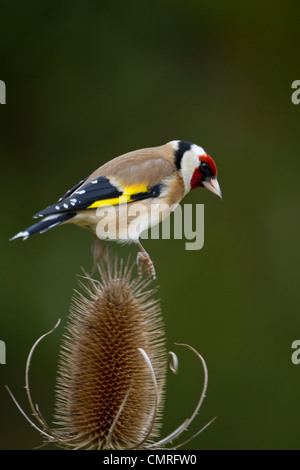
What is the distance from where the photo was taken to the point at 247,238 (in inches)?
251

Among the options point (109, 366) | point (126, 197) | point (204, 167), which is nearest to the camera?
point (109, 366)

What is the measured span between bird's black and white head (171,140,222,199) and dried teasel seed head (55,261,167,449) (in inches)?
30.9

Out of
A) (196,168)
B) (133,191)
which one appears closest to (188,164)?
(196,168)

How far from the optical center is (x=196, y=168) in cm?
365

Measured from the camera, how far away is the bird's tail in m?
2.94

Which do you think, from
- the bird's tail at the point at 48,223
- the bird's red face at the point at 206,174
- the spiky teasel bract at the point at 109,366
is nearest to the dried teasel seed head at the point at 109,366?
the spiky teasel bract at the point at 109,366

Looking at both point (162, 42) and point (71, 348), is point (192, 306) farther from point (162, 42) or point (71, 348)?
point (71, 348)

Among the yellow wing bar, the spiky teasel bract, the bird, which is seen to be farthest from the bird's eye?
the spiky teasel bract

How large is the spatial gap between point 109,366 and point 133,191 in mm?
829

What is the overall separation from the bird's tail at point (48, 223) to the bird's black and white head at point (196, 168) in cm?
73

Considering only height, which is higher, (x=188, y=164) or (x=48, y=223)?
(x=188, y=164)

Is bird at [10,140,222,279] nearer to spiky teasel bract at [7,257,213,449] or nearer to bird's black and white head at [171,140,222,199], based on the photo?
bird's black and white head at [171,140,222,199]

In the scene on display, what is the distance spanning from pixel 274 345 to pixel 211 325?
0.52 meters

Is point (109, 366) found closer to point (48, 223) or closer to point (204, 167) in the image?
point (48, 223)
